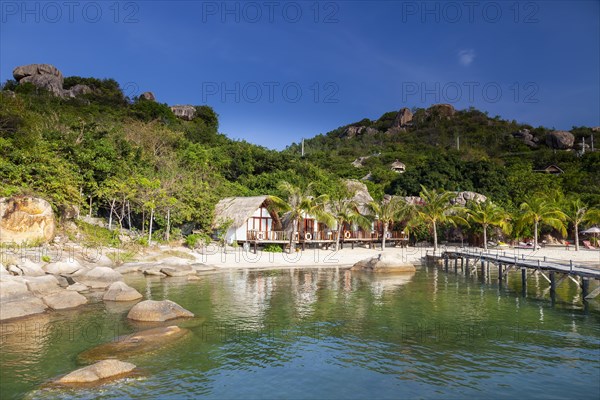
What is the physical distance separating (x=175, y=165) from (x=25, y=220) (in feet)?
45.5

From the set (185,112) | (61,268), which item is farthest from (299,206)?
(185,112)

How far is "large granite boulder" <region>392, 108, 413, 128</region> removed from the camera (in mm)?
101875

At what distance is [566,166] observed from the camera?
6512 centimetres

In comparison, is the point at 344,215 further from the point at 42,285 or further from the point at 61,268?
the point at 42,285

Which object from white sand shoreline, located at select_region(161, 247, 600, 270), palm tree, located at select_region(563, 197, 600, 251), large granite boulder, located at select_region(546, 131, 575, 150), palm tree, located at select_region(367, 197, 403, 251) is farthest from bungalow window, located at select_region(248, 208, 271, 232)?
large granite boulder, located at select_region(546, 131, 575, 150)

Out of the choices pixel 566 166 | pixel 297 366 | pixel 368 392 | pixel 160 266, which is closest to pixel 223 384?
pixel 297 366

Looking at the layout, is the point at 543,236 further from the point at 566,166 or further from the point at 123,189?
the point at 123,189

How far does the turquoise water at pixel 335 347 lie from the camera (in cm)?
940

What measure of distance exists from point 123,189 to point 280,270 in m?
12.0

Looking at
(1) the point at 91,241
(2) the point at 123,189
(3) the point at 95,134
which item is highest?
(3) the point at 95,134

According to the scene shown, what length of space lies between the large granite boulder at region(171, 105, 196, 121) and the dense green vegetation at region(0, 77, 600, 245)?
1.26 m

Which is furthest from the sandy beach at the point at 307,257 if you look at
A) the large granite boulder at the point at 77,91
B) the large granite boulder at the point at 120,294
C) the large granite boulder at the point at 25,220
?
the large granite boulder at the point at 77,91

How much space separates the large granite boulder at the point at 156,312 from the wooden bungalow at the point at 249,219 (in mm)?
18498

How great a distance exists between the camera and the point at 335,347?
12281 millimetres
